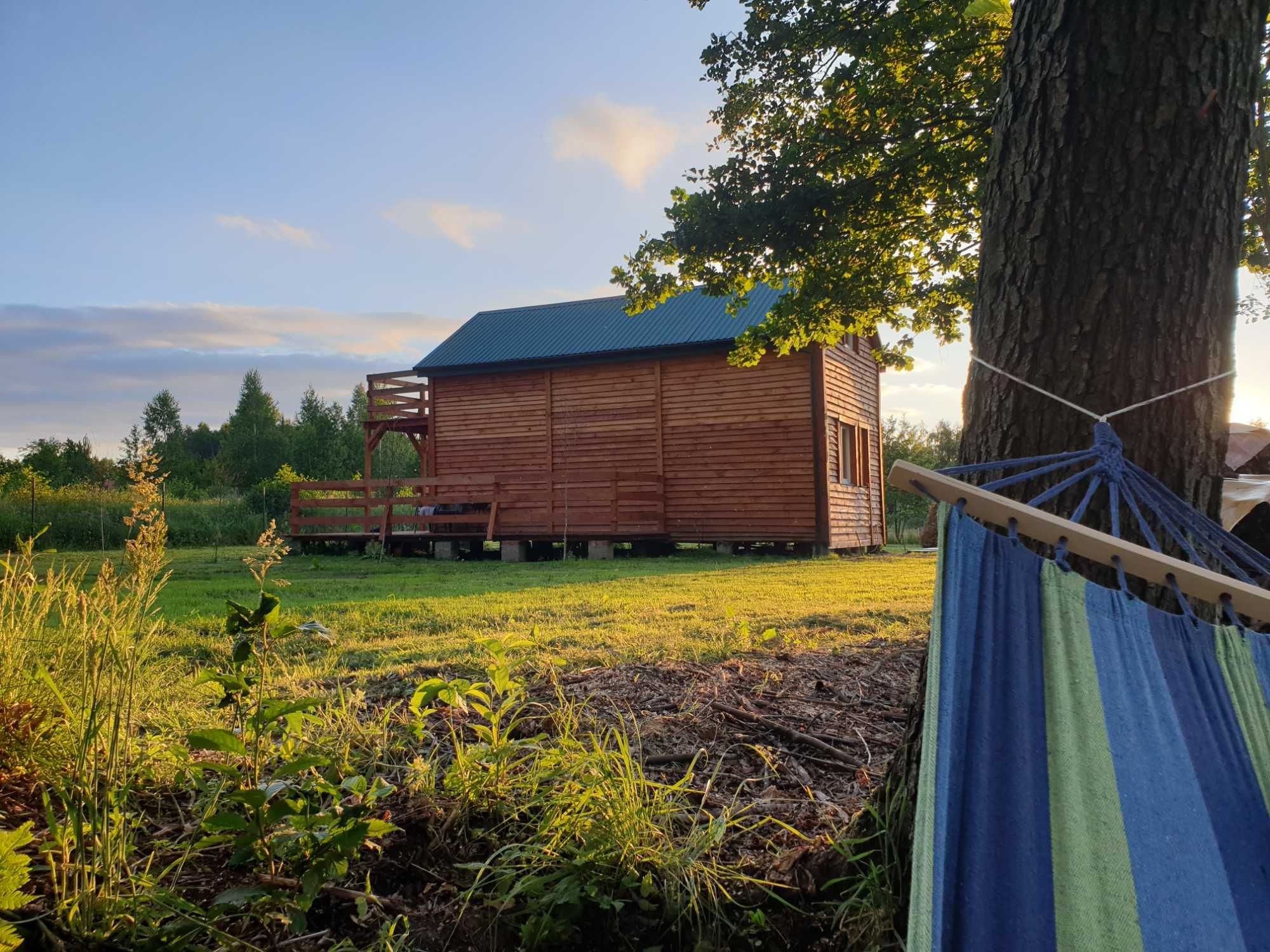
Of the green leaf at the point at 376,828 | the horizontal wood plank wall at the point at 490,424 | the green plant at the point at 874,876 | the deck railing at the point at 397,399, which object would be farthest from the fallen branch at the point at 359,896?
the deck railing at the point at 397,399

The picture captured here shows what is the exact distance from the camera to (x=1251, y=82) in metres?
1.76

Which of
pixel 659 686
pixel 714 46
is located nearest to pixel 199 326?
pixel 714 46

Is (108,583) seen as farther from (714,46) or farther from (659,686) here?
(714,46)

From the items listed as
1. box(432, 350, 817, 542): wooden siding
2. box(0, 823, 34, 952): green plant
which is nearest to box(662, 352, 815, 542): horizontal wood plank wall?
box(432, 350, 817, 542): wooden siding

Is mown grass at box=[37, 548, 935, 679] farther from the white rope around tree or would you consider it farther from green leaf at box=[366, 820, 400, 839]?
the white rope around tree

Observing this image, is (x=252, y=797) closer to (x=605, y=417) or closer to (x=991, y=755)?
(x=991, y=755)

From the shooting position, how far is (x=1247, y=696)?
1.22m

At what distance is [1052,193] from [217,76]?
6.81 metres

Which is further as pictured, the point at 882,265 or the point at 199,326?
the point at 199,326

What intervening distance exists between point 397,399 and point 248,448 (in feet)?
118

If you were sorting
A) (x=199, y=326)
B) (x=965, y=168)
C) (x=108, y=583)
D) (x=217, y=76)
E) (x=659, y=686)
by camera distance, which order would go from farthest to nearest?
(x=199, y=326), (x=217, y=76), (x=965, y=168), (x=659, y=686), (x=108, y=583)

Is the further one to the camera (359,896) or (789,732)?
(789,732)

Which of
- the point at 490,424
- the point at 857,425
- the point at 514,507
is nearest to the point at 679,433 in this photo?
the point at 514,507

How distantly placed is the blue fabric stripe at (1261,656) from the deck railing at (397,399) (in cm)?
1706
